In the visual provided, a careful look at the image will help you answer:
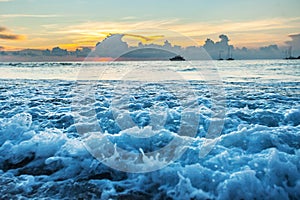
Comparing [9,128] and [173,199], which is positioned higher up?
[9,128]

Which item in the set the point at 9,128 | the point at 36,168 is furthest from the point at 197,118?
the point at 9,128

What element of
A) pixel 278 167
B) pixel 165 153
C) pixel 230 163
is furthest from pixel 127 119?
pixel 278 167

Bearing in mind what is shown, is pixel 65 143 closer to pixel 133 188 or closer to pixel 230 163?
pixel 133 188

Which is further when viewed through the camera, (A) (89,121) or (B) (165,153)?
→ (A) (89,121)

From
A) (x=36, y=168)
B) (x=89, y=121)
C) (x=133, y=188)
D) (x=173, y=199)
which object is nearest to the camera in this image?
(x=173, y=199)

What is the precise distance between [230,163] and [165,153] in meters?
1.00

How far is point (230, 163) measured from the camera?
350 cm

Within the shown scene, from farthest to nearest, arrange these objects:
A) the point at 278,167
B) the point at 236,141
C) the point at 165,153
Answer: the point at 236,141, the point at 165,153, the point at 278,167

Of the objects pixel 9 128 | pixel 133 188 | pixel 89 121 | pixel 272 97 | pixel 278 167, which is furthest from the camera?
pixel 272 97

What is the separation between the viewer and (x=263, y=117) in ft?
18.7

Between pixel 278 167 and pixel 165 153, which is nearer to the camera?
pixel 278 167

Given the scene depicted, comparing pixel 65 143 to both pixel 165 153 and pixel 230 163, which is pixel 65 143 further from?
pixel 230 163

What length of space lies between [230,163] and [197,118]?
7.77ft

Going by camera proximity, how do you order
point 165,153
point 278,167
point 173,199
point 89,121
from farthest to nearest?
point 89,121 → point 165,153 → point 278,167 → point 173,199
